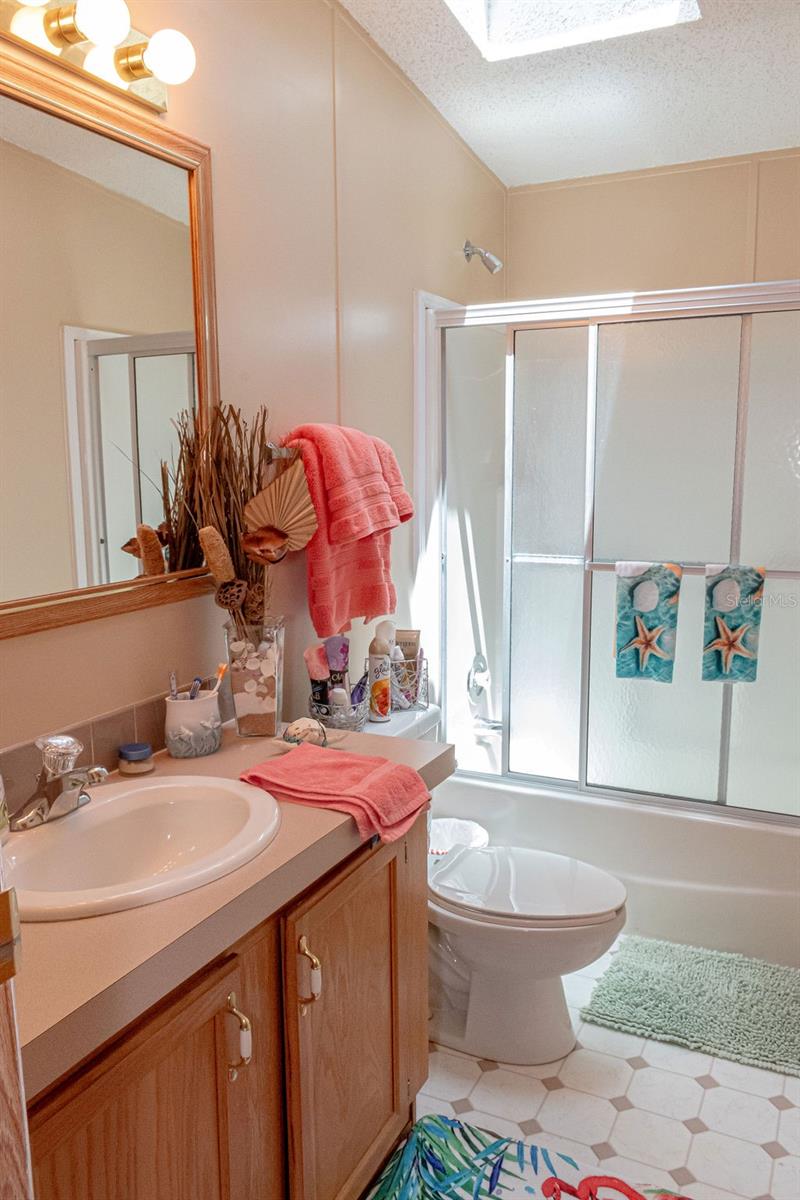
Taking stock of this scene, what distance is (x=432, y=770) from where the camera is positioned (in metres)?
1.67

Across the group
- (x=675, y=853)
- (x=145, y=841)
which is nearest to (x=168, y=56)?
(x=145, y=841)

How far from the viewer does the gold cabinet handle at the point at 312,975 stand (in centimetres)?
133

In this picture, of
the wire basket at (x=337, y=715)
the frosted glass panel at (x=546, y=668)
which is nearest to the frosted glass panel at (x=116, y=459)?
the wire basket at (x=337, y=715)

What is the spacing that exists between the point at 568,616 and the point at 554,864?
0.80 m

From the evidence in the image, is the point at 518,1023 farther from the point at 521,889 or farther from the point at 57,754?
the point at 57,754

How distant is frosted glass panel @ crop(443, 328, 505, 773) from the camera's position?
113 inches

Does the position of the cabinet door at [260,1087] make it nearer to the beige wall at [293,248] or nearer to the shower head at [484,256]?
the beige wall at [293,248]

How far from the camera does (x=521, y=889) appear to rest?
2160 mm

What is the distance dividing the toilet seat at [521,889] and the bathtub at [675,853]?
0.46m

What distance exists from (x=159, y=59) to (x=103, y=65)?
0.09 meters

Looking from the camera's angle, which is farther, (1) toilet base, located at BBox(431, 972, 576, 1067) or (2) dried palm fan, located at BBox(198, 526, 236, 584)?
(1) toilet base, located at BBox(431, 972, 576, 1067)

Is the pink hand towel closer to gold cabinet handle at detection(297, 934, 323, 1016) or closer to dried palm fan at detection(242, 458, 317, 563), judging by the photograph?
dried palm fan at detection(242, 458, 317, 563)

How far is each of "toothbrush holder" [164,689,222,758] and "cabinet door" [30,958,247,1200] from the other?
0.52 m

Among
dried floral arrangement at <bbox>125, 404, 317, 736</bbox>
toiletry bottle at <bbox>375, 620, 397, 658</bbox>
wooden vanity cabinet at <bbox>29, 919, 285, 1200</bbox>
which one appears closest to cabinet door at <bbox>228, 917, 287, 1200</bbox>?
wooden vanity cabinet at <bbox>29, 919, 285, 1200</bbox>
